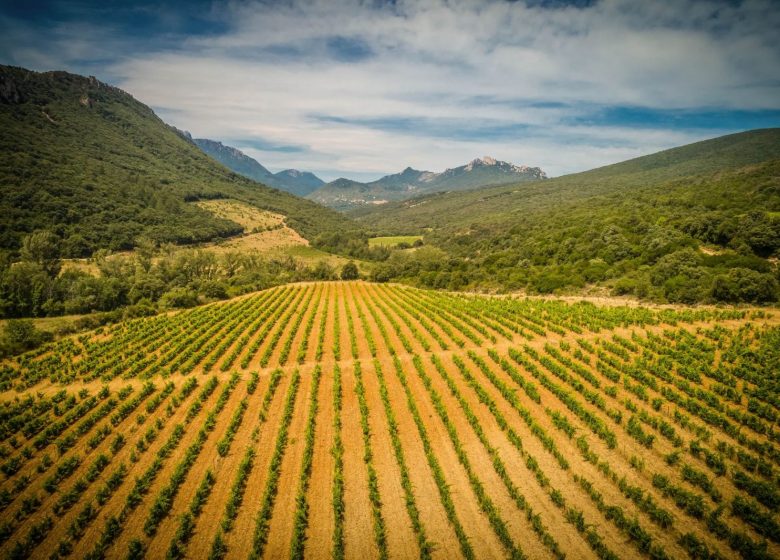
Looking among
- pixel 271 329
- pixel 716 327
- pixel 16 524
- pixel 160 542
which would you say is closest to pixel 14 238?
pixel 271 329

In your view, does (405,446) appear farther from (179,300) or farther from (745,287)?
(179,300)

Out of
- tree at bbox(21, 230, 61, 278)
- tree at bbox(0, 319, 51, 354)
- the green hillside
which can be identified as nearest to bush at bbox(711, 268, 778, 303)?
the green hillside

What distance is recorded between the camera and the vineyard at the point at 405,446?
54.4 ft

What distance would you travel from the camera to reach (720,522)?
52.6ft

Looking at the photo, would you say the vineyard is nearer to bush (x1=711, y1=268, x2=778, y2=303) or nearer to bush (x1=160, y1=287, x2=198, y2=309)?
bush (x1=711, y1=268, x2=778, y2=303)

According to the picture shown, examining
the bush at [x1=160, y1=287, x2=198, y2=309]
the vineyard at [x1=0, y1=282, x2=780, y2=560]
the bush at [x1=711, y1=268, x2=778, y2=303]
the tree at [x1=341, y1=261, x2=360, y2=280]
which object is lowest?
the vineyard at [x1=0, y1=282, x2=780, y2=560]

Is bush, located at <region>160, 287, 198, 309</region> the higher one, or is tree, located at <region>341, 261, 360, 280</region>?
tree, located at <region>341, 261, 360, 280</region>

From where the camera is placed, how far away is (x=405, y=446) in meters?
23.4

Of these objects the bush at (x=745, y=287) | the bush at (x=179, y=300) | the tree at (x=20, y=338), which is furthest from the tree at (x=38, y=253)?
the bush at (x=745, y=287)

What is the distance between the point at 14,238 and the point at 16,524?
5633 inches

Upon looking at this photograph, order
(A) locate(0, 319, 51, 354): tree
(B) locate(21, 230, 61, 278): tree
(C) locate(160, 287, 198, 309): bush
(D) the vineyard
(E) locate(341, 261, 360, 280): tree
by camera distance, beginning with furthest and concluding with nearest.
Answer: (E) locate(341, 261, 360, 280): tree → (B) locate(21, 230, 61, 278): tree → (C) locate(160, 287, 198, 309): bush → (A) locate(0, 319, 51, 354): tree → (D) the vineyard

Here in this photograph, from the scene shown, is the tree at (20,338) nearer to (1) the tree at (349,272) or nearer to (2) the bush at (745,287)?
(1) the tree at (349,272)

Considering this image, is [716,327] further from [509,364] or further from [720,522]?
[720,522]

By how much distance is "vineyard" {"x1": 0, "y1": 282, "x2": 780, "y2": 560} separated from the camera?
16594 mm
